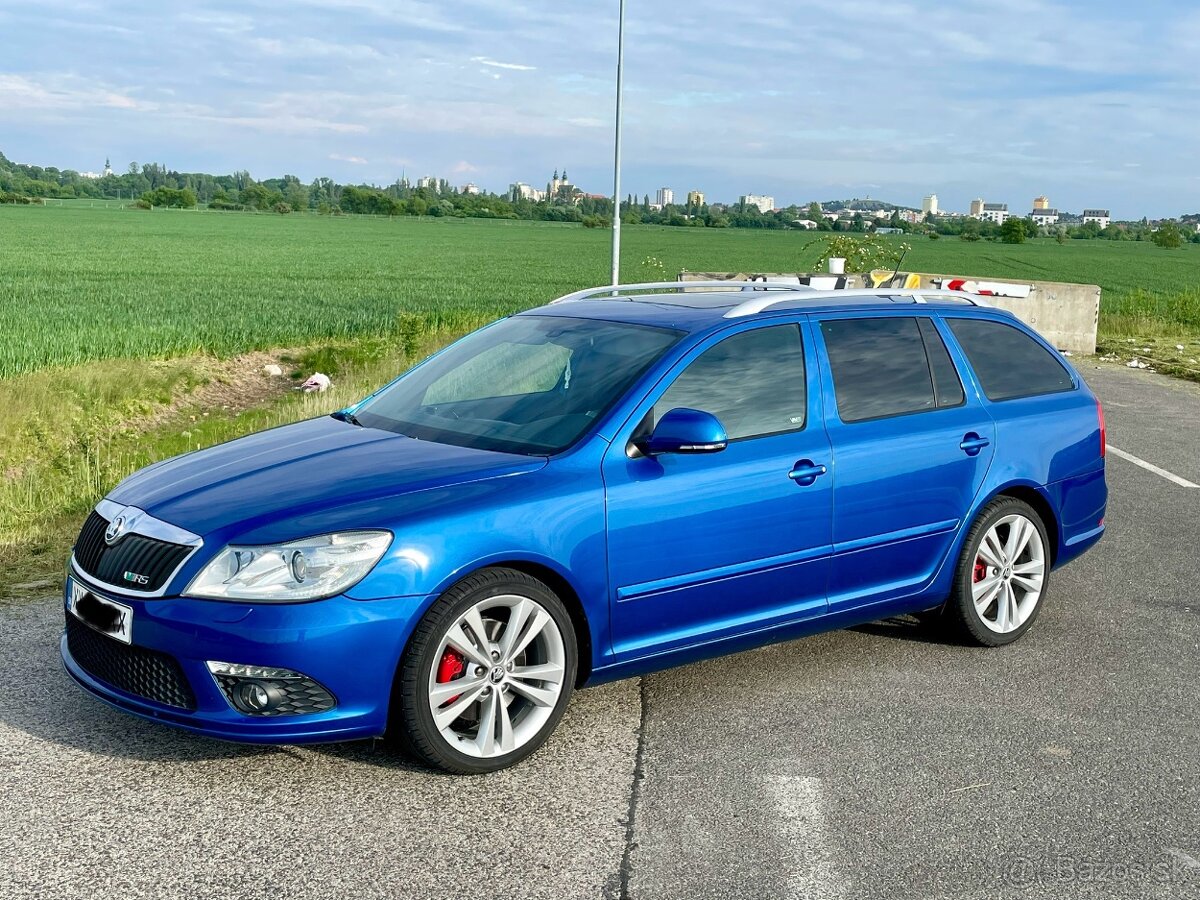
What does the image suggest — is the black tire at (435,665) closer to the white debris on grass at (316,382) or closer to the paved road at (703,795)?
the paved road at (703,795)

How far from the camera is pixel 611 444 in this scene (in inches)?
183

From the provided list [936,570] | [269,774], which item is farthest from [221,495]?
[936,570]

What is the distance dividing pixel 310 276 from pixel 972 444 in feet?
140

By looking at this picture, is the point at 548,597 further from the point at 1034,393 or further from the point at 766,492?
the point at 1034,393

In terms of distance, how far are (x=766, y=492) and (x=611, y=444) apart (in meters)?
0.68

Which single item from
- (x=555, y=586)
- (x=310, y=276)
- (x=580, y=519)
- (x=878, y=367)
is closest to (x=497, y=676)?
(x=555, y=586)

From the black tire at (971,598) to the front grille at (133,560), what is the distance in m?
3.29

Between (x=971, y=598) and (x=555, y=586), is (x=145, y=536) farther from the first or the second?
(x=971, y=598)

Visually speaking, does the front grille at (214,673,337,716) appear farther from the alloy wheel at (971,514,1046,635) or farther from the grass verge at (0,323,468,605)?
the alloy wheel at (971,514,1046,635)

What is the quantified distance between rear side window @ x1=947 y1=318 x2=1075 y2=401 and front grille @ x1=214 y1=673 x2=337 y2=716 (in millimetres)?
3326

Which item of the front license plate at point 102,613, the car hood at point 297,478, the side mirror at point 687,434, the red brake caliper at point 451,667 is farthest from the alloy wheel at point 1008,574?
the front license plate at point 102,613

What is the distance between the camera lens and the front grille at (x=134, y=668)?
13.5 ft

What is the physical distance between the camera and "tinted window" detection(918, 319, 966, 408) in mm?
5754

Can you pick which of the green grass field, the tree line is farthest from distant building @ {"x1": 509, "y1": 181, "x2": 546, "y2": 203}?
the green grass field
